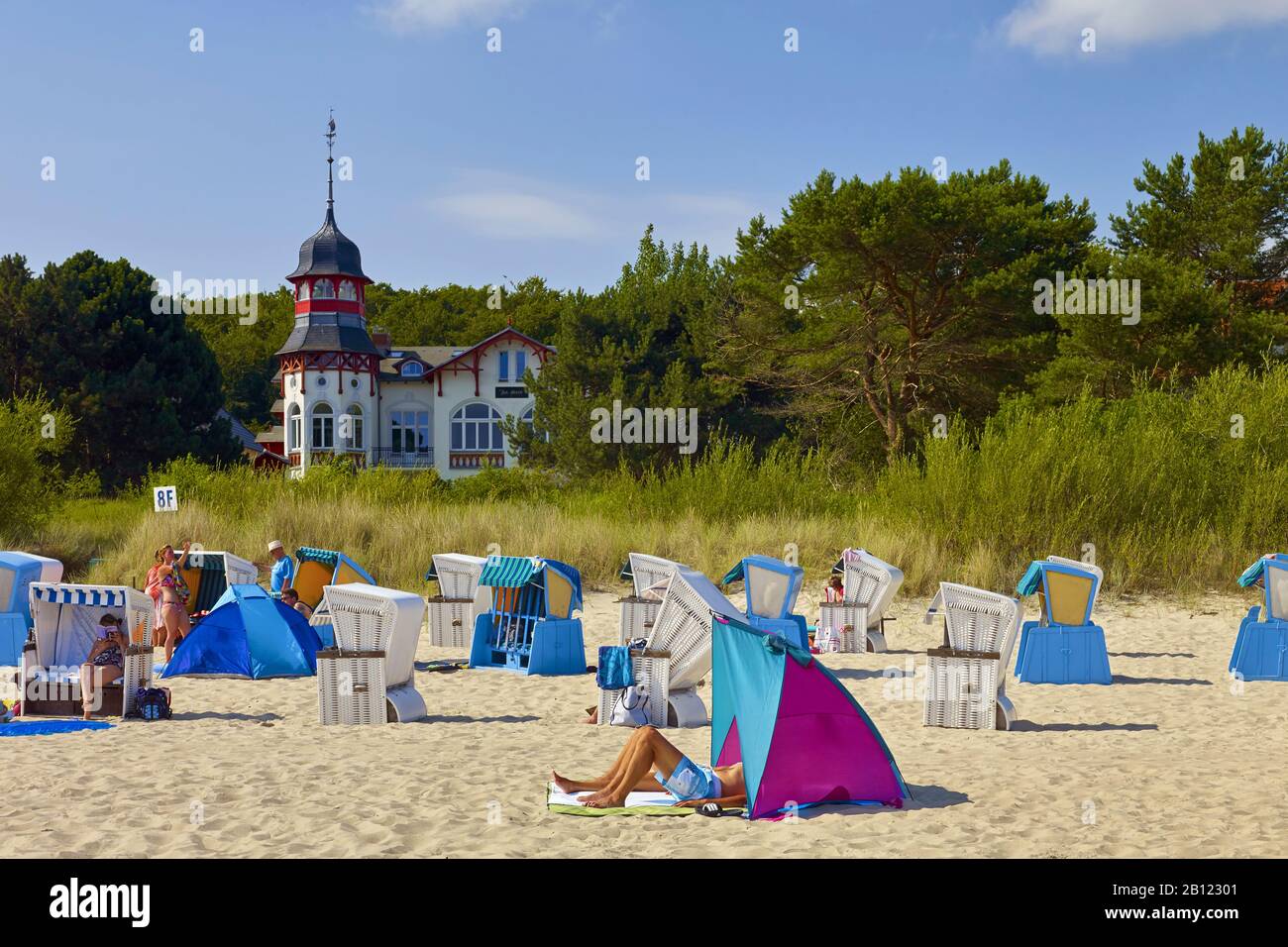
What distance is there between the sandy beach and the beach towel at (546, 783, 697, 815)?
4.4 inches

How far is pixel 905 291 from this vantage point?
99.7 feet

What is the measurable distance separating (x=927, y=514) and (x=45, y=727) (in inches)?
520

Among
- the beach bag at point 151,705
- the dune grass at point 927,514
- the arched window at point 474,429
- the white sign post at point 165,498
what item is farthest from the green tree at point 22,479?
the arched window at point 474,429


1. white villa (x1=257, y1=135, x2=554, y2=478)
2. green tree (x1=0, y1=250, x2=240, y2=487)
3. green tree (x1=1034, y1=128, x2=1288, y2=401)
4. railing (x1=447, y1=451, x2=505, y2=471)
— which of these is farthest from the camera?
railing (x1=447, y1=451, x2=505, y2=471)

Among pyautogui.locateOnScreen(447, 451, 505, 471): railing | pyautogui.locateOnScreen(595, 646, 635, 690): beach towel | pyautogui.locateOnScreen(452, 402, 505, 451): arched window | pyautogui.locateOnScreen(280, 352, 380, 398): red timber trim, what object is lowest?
pyautogui.locateOnScreen(595, 646, 635, 690): beach towel

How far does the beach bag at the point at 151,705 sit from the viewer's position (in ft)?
31.0

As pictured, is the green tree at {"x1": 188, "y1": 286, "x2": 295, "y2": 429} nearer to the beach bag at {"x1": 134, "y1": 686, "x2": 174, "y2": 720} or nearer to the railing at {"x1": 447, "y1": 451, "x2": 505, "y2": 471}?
the railing at {"x1": 447, "y1": 451, "x2": 505, "y2": 471}

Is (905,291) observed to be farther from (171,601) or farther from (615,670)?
(615,670)

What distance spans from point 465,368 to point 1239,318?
28.4m

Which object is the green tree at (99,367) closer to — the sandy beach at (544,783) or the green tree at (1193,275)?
the green tree at (1193,275)

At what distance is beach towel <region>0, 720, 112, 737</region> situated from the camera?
8.70 meters

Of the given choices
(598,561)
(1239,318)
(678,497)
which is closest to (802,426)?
(1239,318)

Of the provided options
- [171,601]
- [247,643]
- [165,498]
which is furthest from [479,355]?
[247,643]

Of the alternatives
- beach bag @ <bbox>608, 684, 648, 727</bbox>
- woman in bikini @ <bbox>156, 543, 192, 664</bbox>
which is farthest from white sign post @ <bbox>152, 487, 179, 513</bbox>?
beach bag @ <bbox>608, 684, 648, 727</bbox>
